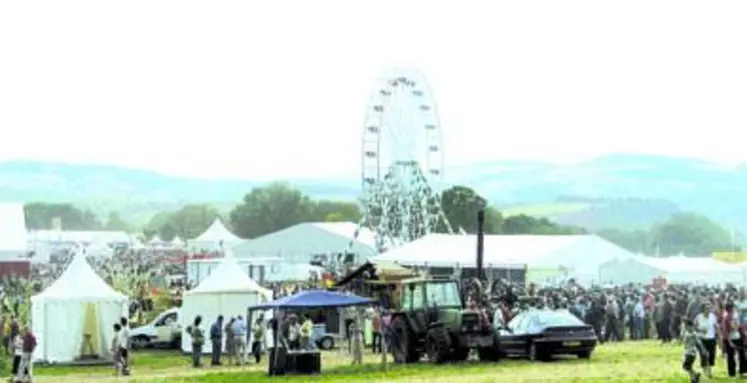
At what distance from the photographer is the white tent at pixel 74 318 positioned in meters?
34.5

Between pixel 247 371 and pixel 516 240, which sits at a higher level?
pixel 516 240

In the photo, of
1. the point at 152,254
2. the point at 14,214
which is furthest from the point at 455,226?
the point at 14,214

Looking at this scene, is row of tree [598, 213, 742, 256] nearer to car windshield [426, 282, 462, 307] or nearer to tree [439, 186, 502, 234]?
tree [439, 186, 502, 234]

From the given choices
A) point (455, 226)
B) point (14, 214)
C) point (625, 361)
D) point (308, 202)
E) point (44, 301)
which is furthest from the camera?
point (308, 202)

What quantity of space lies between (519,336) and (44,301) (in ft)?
40.8

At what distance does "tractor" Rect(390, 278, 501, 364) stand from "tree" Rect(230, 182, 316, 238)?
5808 inches

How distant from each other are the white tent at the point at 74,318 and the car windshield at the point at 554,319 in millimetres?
11251

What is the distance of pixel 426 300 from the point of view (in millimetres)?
30312

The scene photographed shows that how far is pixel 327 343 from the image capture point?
39125 millimetres

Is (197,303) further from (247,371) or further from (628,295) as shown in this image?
(628,295)

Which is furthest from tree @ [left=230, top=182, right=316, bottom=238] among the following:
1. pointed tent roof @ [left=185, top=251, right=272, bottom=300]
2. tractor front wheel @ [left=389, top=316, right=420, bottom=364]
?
tractor front wheel @ [left=389, top=316, right=420, bottom=364]

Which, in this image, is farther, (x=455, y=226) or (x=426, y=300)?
(x=455, y=226)

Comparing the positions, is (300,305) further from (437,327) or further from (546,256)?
(546,256)

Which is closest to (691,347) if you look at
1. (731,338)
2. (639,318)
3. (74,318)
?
(731,338)
